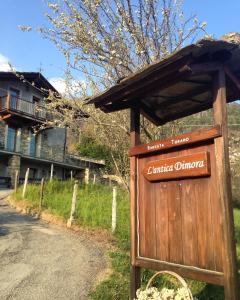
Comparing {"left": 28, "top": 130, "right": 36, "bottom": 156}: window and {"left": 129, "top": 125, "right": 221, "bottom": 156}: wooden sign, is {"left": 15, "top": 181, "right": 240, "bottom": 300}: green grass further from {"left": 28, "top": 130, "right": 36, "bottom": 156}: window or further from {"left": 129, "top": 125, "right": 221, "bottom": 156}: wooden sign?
{"left": 28, "top": 130, "right": 36, "bottom": 156}: window

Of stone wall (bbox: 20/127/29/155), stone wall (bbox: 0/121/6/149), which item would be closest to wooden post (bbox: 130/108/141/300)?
stone wall (bbox: 0/121/6/149)

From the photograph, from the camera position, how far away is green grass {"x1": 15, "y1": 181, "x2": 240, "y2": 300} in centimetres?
562

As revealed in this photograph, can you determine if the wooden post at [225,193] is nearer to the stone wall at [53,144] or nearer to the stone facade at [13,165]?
the stone facade at [13,165]

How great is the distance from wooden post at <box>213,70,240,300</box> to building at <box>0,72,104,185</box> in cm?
2049

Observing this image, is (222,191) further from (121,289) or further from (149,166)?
(121,289)

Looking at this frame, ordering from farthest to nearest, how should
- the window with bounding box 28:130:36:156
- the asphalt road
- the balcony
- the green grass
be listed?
the window with bounding box 28:130:36:156
the balcony
the asphalt road
the green grass

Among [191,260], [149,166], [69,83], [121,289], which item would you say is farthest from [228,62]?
[69,83]

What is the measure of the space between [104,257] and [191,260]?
4.59 m

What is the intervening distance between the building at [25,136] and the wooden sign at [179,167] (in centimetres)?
2003

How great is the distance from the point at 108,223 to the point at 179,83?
6.63 meters

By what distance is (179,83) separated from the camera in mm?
4363

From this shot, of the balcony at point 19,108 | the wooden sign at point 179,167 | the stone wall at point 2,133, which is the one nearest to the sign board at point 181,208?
the wooden sign at point 179,167

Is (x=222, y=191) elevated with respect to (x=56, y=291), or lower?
elevated

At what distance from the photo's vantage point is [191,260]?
3.60 metres
